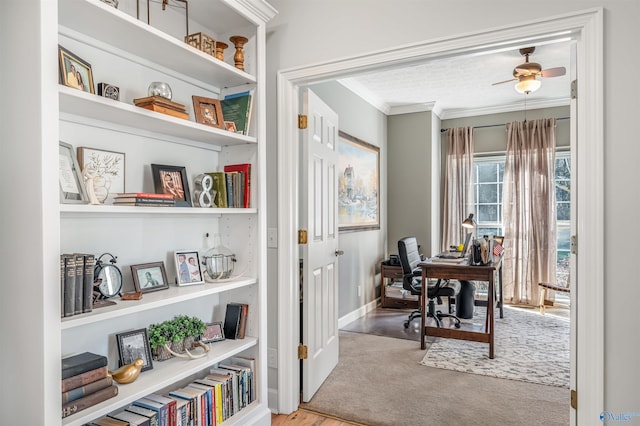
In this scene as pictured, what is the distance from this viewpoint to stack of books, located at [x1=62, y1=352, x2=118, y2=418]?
139cm

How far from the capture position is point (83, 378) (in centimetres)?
145

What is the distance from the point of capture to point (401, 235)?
5.78 metres

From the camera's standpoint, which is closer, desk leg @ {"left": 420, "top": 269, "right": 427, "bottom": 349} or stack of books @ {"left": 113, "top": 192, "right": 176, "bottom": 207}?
stack of books @ {"left": 113, "top": 192, "right": 176, "bottom": 207}

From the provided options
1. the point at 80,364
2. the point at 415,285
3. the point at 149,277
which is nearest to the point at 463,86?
the point at 415,285

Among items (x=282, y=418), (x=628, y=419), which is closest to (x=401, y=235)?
(x=282, y=418)

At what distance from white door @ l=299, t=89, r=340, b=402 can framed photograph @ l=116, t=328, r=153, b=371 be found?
1028 millimetres

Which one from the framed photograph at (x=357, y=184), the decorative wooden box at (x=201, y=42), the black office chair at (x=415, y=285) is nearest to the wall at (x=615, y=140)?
the decorative wooden box at (x=201, y=42)

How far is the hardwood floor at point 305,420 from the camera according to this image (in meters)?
2.37

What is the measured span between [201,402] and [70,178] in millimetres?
1157

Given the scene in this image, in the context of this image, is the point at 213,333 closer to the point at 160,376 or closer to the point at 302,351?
the point at 160,376

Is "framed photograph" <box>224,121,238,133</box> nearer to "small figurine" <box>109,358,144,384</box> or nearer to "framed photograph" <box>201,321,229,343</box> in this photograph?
"framed photograph" <box>201,321,229,343</box>

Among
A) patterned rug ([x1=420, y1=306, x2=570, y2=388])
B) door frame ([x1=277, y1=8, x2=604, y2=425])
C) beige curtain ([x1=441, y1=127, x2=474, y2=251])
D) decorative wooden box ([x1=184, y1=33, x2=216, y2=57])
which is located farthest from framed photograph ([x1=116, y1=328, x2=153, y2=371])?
beige curtain ([x1=441, y1=127, x2=474, y2=251])

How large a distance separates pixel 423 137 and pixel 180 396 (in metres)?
4.62

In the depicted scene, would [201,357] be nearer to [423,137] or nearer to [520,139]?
[423,137]
